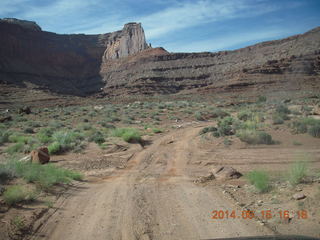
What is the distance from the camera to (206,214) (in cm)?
479

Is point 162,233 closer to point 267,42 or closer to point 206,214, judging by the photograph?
point 206,214

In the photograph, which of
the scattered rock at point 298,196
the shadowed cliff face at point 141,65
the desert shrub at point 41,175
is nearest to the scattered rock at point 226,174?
the scattered rock at point 298,196

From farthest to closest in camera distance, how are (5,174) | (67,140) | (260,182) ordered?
(67,140), (5,174), (260,182)

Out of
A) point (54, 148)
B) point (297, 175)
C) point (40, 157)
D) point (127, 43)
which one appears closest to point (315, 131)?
point (297, 175)

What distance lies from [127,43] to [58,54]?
80.1ft

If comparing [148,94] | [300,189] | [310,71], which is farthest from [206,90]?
[300,189]

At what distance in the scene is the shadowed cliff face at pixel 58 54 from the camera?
224 ft

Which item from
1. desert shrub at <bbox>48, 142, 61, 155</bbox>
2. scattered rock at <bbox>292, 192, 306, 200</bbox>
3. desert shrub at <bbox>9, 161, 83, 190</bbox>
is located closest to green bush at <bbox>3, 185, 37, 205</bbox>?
desert shrub at <bbox>9, 161, 83, 190</bbox>

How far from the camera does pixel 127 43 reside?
90.9 meters

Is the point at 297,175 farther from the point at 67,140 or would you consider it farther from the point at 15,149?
the point at 15,149

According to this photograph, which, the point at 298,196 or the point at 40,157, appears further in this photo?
the point at 40,157

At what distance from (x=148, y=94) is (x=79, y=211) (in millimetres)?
55369

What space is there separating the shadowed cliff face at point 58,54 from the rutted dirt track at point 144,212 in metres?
59.5

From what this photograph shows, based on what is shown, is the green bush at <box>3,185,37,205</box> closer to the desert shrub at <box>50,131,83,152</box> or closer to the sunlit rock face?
the desert shrub at <box>50,131,83,152</box>
